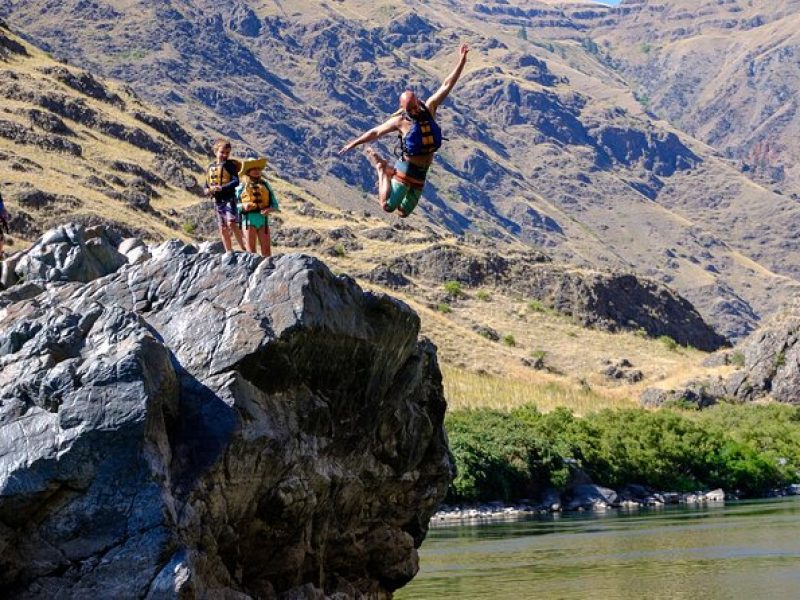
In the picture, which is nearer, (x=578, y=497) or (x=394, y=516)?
(x=394, y=516)

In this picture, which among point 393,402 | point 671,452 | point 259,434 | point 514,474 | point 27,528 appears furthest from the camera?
point 671,452

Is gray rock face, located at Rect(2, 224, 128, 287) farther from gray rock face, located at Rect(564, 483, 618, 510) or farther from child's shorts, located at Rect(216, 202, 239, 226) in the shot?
gray rock face, located at Rect(564, 483, 618, 510)

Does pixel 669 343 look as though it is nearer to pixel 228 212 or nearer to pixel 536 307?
pixel 536 307

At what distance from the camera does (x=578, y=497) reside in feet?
229

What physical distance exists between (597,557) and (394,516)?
1791cm

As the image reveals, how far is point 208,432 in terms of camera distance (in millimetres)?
18953

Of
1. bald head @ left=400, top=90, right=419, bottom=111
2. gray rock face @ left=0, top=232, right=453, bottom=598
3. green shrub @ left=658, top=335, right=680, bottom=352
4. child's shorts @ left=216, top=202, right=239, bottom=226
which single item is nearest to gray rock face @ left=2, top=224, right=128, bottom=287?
gray rock face @ left=0, top=232, right=453, bottom=598

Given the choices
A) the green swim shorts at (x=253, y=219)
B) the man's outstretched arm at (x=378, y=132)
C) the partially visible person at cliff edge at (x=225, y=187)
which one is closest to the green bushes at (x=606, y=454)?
the partially visible person at cliff edge at (x=225, y=187)

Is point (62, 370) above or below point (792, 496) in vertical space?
above

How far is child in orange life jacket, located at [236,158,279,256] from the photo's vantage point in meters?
24.1

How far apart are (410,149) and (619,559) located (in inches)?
926

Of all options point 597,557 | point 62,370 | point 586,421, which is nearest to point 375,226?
point 586,421

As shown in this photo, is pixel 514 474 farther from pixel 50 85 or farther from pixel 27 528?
pixel 50 85

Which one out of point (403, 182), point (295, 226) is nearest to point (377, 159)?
point (403, 182)
